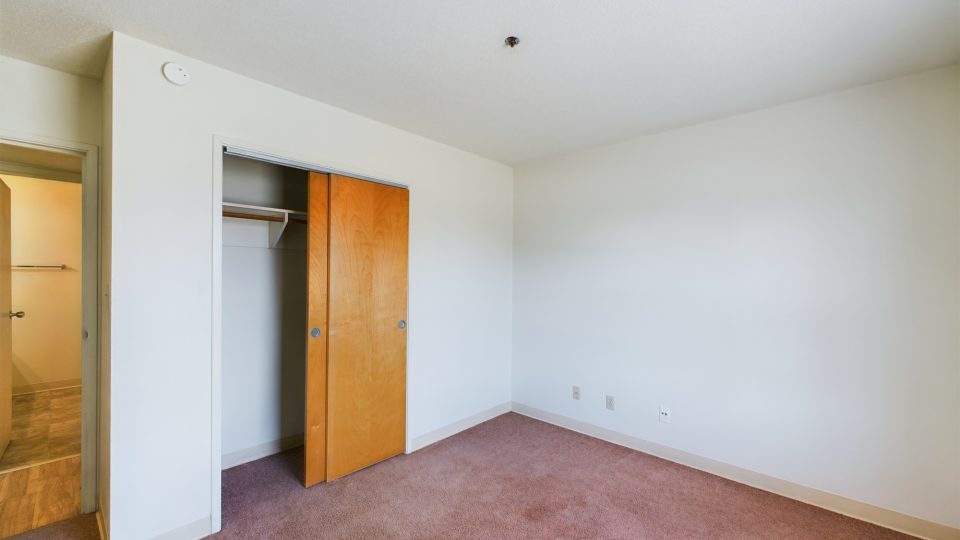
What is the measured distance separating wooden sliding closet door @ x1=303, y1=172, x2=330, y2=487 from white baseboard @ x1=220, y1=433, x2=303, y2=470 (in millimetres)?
643

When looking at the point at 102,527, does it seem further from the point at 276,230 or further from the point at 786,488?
the point at 786,488

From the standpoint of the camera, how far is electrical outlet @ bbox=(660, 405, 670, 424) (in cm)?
292

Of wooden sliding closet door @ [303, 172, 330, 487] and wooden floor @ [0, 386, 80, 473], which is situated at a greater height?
wooden sliding closet door @ [303, 172, 330, 487]

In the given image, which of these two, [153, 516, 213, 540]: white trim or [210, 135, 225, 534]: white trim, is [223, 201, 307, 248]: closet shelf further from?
[153, 516, 213, 540]: white trim

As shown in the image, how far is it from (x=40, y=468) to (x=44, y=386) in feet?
8.15

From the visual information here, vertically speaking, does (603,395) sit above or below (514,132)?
below

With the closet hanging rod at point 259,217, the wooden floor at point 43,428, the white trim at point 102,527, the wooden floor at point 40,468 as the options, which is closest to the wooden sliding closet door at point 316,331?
the closet hanging rod at point 259,217

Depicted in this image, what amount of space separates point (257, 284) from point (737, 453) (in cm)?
354

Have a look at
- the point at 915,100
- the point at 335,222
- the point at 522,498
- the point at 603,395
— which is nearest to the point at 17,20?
the point at 335,222

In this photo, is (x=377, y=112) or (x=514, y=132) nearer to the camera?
(x=377, y=112)

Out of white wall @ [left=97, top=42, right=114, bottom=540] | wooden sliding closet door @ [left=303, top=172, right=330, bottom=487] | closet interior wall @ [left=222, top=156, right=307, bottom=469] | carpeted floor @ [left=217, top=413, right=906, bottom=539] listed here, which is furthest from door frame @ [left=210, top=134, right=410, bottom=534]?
closet interior wall @ [left=222, top=156, right=307, bottom=469]

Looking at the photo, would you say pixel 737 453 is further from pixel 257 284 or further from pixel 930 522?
pixel 257 284

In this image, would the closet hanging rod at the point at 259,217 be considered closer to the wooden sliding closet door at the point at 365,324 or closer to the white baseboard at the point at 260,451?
the wooden sliding closet door at the point at 365,324

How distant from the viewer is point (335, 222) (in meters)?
2.56
